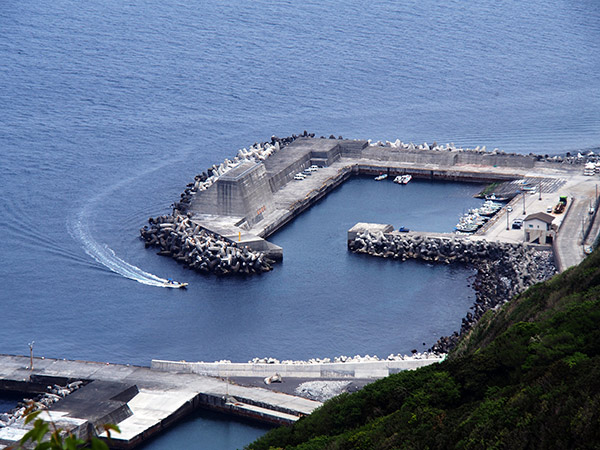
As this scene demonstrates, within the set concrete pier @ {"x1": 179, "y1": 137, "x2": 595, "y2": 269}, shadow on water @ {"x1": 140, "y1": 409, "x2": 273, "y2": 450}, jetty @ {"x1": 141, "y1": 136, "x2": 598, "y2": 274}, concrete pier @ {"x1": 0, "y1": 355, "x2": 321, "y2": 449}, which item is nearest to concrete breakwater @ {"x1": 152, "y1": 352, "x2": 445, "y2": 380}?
concrete pier @ {"x1": 0, "y1": 355, "x2": 321, "y2": 449}

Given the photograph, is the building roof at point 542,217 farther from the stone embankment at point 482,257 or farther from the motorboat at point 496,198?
the motorboat at point 496,198

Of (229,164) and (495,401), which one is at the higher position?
(229,164)

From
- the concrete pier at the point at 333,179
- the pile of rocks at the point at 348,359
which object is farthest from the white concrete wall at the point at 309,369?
the concrete pier at the point at 333,179

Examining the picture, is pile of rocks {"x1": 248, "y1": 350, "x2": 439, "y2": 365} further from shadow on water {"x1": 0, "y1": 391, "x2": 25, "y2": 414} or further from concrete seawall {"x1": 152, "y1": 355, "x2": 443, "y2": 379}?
shadow on water {"x1": 0, "y1": 391, "x2": 25, "y2": 414}

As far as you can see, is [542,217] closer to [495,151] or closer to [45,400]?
[495,151]

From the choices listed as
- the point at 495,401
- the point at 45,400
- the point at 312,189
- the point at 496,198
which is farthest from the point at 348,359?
the point at 312,189
